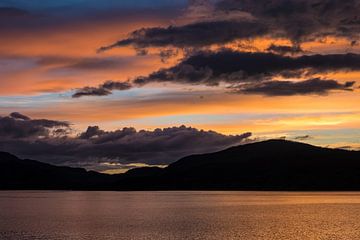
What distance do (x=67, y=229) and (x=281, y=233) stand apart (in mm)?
45077

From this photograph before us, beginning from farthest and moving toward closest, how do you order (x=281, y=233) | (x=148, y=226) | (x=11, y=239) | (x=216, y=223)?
1. (x=216, y=223)
2. (x=148, y=226)
3. (x=281, y=233)
4. (x=11, y=239)

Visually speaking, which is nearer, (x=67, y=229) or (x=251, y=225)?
(x=67, y=229)

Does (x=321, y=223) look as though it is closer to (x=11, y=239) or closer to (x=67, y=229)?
(x=67, y=229)

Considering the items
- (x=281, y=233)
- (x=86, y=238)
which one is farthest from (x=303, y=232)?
(x=86, y=238)

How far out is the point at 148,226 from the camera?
13050 centimetres

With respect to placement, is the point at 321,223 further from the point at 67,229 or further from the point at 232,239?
the point at 67,229

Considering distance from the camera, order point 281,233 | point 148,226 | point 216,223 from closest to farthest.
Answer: point 281,233 → point 148,226 → point 216,223

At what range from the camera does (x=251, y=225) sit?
13275 centimetres

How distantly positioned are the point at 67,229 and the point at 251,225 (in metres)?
42.3

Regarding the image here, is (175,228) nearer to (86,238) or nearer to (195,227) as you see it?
(195,227)

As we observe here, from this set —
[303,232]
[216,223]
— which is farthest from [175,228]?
[303,232]

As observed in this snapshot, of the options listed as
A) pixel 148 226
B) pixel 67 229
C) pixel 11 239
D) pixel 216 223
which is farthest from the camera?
pixel 216 223

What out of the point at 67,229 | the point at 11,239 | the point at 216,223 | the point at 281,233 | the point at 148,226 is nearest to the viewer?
the point at 11,239

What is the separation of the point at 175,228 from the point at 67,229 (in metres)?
23.3
